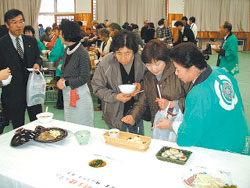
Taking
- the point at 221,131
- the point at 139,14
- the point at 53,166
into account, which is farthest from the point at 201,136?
the point at 139,14

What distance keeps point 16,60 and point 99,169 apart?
171cm

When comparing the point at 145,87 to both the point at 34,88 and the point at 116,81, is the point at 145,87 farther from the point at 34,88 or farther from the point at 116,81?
the point at 34,88

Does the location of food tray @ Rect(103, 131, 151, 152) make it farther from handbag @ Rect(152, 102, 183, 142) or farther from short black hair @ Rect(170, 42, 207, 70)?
short black hair @ Rect(170, 42, 207, 70)

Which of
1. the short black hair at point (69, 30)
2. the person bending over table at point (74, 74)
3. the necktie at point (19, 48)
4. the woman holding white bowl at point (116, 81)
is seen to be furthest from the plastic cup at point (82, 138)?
the necktie at point (19, 48)

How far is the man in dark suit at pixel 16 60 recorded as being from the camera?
8.42 ft

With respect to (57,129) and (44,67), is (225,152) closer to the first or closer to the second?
(57,129)

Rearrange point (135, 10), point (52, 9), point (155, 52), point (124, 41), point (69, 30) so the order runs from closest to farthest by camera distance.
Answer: point (155, 52)
point (124, 41)
point (69, 30)
point (52, 9)
point (135, 10)

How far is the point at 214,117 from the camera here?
4.88 feet

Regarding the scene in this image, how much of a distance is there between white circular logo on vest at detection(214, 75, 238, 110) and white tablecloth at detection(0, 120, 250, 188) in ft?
0.94

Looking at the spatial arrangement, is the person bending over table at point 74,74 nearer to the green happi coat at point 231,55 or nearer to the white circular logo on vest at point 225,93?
the white circular logo on vest at point 225,93

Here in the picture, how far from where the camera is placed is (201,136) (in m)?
1.58

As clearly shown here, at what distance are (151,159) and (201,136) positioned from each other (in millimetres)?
346

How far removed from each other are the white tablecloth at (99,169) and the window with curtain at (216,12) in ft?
39.2

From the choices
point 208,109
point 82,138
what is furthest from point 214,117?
point 82,138
